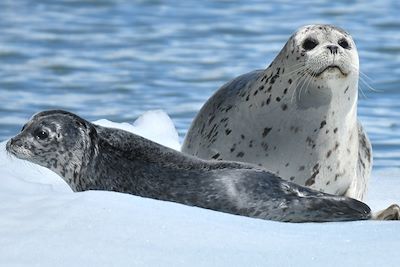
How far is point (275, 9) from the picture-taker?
17.6 meters

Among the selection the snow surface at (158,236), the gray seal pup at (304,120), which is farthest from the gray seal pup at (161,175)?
the gray seal pup at (304,120)

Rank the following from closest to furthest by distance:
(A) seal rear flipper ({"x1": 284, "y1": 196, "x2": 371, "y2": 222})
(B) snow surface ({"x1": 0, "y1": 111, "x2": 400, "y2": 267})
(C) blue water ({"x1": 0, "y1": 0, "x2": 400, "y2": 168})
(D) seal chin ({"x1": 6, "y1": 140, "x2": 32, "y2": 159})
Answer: (B) snow surface ({"x1": 0, "y1": 111, "x2": 400, "y2": 267}) → (A) seal rear flipper ({"x1": 284, "y1": 196, "x2": 371, "y2": 222}) → (D) seal chin ({"x1": 6, "y1": 140, "x2": 32, "y2": 159}) → (C) blue water ({"x1": 0, "y1": 0, "x2": 400, "y2": 168})

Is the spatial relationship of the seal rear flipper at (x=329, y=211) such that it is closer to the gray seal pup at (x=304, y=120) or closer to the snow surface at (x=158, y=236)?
the snow surface at (x=158, y=236)

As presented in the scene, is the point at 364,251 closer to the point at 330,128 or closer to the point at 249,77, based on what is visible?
the point at 330,128

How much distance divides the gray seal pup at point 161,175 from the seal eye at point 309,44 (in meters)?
0.85

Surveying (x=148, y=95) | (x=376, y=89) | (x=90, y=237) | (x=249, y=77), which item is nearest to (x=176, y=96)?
(x=148, y=95)

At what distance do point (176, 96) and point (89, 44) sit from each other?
114 inches

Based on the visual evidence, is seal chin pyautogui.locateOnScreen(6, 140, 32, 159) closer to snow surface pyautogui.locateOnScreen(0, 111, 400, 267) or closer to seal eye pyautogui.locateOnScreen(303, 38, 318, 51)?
snow surface pyautogui.locateOnScreen(0, 111, 400, 267)

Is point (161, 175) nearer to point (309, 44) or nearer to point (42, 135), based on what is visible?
point (42, 135)

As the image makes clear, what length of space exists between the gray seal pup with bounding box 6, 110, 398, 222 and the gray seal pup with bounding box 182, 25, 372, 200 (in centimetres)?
72

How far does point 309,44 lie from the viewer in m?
8.05

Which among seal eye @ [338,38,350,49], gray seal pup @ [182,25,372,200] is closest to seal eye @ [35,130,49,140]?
gray seal pup @ [182,25,372,200]

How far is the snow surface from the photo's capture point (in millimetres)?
5996

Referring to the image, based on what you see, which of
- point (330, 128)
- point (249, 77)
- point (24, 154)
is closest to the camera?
point (24, 154)
